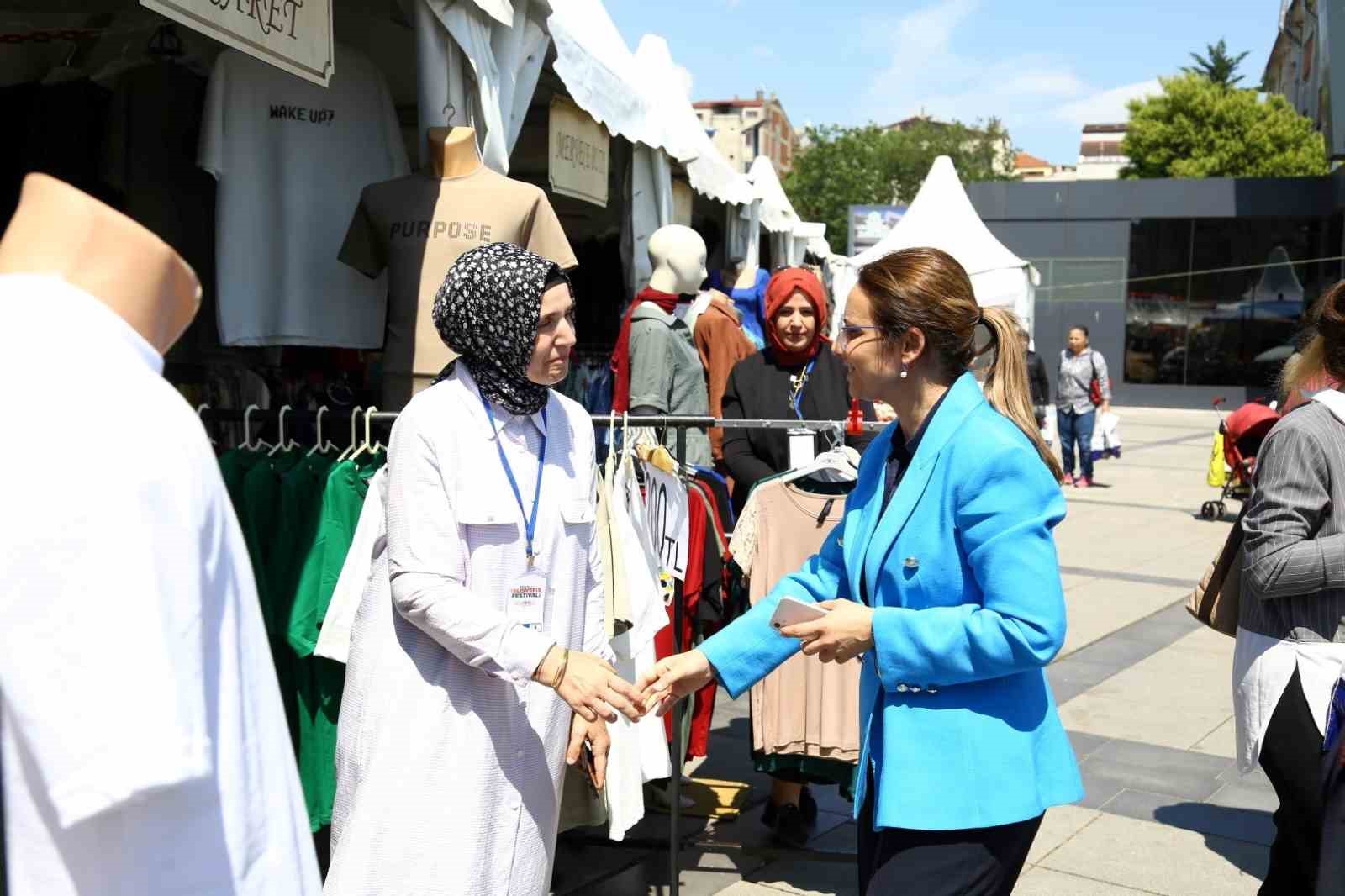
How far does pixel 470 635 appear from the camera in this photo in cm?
265

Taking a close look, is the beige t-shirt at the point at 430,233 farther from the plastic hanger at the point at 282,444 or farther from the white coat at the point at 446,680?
the white coat at the point at 446,680

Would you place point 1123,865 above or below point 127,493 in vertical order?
below

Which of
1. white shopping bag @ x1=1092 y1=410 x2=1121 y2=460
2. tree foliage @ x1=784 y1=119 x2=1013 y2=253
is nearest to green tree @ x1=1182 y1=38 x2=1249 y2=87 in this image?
tree foliage @ x1=784 y1=119 x2=1013 y2=253

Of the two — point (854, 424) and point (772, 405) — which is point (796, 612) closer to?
point (854, 424)

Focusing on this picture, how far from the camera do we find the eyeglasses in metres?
2.56

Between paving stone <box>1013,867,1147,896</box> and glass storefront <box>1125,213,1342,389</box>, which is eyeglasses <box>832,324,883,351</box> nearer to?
paving stone <box>1013,867,1147,896</box>

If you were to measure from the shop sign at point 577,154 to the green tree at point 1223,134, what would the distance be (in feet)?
148

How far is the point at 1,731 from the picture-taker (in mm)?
1207

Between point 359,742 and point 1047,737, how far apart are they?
143 centimetres

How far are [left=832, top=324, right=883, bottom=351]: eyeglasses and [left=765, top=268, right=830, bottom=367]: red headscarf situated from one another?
2.32 m

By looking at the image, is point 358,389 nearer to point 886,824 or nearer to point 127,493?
point 886,824

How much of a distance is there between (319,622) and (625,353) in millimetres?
2420

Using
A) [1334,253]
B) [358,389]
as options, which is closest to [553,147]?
[358,389]

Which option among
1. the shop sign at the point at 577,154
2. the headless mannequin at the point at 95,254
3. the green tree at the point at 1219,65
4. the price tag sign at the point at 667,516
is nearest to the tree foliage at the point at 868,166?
the green tree at the point at 1219,65
